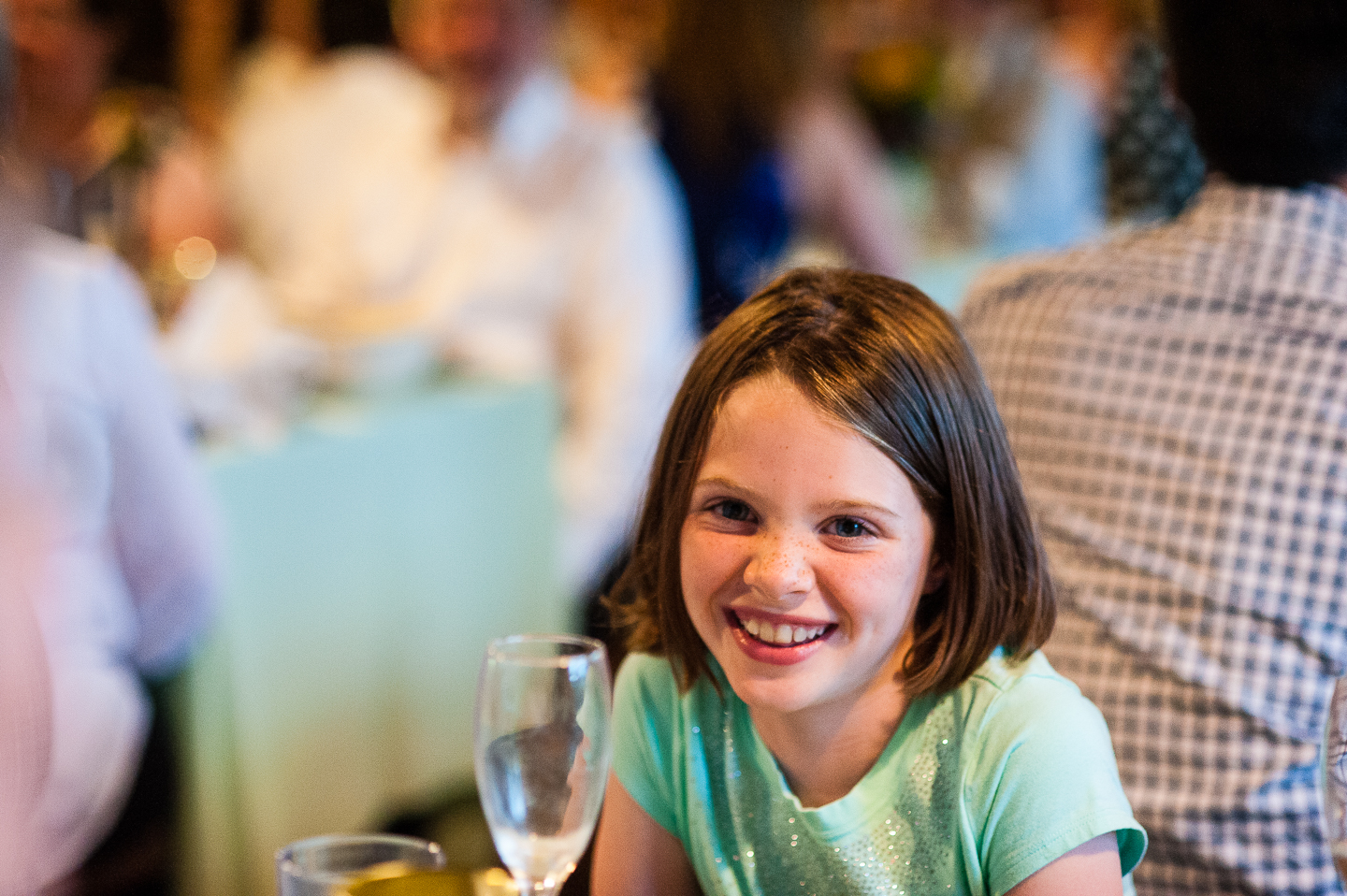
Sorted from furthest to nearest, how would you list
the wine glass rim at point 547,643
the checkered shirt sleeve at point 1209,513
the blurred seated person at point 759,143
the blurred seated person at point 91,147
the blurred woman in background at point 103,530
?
1. the blurred seated person at point 759,143
2. the blurred seated person at point 91,147
3. the blurred woman in background at point 103,530
4. the checkered shirt sleeve at point 1209,513
5. the wine glass rim at point 547,643

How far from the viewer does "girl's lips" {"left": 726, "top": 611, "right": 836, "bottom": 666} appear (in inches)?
31.4

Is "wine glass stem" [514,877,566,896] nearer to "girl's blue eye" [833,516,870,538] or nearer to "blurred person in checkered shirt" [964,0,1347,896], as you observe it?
"girl's blue eye" [833,516,870,538]

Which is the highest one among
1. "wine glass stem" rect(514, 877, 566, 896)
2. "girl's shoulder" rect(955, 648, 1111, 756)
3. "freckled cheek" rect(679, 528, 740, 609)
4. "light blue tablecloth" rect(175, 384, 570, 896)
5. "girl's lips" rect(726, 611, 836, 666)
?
"freckled cheek" rect(679, 528, 740, 609)

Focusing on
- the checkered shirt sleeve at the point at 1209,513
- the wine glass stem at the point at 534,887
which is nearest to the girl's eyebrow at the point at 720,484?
the wine glass stem at the point at 534,887

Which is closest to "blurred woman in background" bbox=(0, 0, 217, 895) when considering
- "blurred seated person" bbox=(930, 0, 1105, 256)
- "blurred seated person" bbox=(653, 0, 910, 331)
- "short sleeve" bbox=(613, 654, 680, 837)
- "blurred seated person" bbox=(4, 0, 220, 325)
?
"blurred seated person" bbox=(4, 0, 220, 325)

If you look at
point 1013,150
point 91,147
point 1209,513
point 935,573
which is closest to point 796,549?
point 935,573

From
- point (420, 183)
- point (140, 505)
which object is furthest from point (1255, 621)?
point (420, 183)

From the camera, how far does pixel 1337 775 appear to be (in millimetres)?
671

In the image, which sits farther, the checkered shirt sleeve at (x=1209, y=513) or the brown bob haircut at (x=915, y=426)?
the checkered shirt sleeve at (x=1209, y=513)

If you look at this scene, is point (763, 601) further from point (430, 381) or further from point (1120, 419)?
point (430, 381)

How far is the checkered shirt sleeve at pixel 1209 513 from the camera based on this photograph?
3.62 feet

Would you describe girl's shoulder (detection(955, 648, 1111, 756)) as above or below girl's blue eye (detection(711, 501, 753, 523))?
below

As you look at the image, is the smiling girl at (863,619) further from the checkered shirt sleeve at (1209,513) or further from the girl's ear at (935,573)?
the checkered shirt sleeve at (1209,513)

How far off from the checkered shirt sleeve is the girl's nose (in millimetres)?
494
